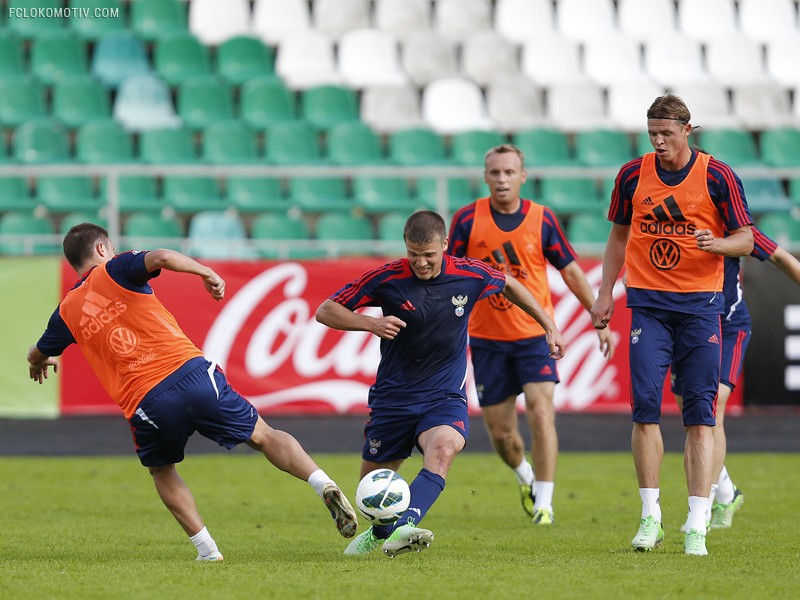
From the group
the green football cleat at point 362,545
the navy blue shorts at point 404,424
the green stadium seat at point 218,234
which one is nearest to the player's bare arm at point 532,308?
the navy blue shorts at point 404,424

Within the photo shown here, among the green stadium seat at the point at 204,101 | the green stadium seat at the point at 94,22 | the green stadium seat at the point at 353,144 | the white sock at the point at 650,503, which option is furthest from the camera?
the green stadium seat at the point at 94,22

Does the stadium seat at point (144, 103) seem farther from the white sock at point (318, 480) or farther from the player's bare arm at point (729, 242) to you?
the player's bare arm at point (729, 242)

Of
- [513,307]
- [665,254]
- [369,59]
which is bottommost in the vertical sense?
[513,307]

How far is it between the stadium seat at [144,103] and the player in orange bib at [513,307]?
1158cm

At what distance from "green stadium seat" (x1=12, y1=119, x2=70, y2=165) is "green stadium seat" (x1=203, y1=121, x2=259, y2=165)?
2.15 m

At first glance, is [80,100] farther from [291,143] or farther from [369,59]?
[369,59]

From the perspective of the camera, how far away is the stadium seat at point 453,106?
→ 21.4 m

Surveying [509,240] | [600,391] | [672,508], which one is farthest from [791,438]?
[509,240]

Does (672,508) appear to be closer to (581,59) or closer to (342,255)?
(342,255)

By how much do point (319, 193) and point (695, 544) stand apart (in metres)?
12.6

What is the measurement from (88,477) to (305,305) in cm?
457

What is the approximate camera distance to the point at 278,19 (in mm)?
22328

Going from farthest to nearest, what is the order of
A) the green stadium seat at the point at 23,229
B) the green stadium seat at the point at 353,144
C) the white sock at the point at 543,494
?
the green stadium seat at the point at 353,144
the green stadium seat at the point at 23,229
the white sock at the point at 543,494

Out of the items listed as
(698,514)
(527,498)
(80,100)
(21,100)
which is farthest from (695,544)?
(21,100)
